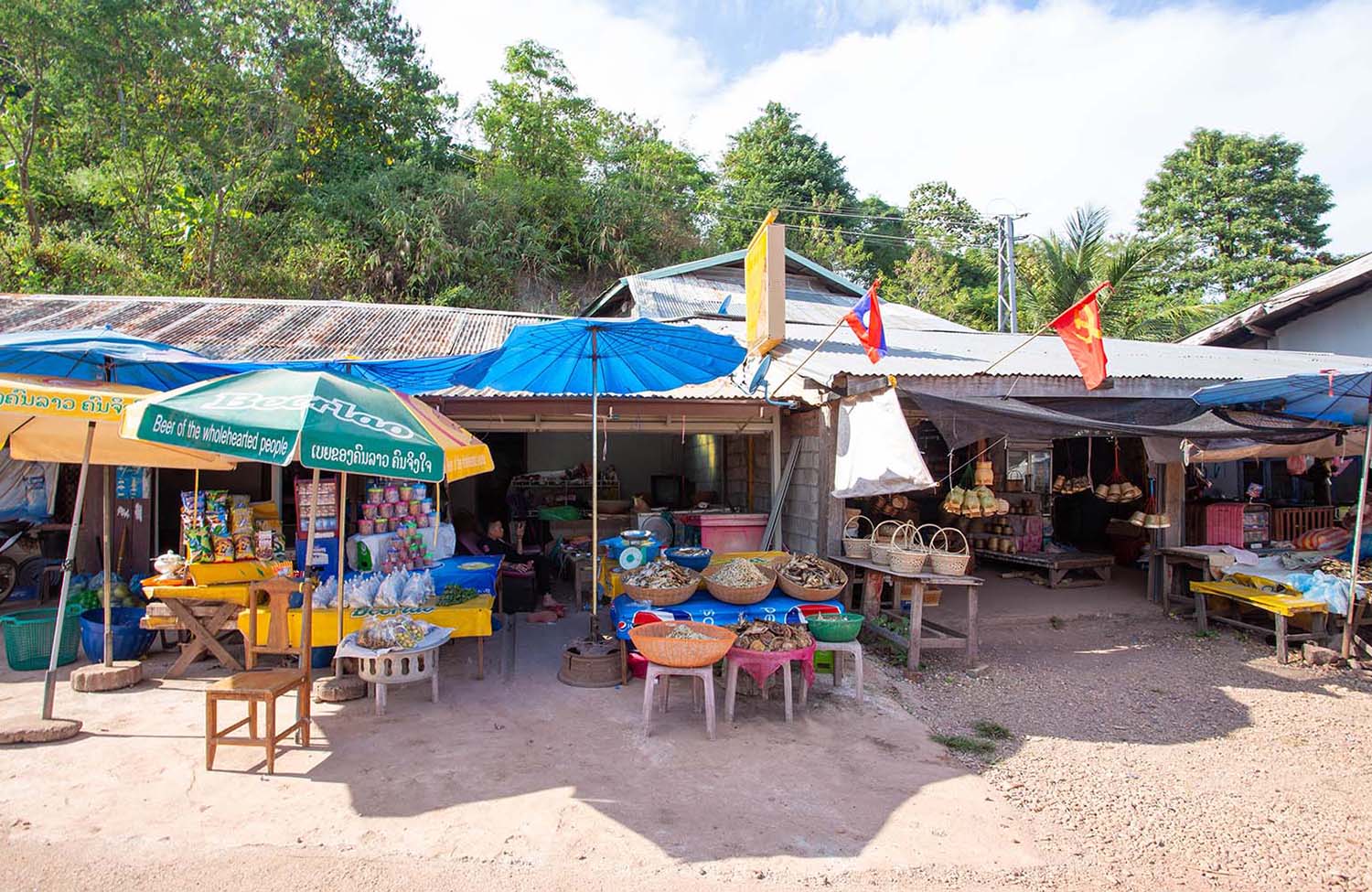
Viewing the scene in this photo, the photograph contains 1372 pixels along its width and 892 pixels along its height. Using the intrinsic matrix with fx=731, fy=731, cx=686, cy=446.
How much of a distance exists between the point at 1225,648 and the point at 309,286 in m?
19.5

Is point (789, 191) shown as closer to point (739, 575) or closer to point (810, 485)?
point (810, 485)

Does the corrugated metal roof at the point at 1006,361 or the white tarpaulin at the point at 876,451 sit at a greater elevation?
the corrugated metal roof at the point at 1006,361

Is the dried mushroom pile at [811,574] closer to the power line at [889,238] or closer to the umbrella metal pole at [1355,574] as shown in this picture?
the umbrella metal pole at [1355,574]

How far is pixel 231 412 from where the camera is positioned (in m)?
3.86

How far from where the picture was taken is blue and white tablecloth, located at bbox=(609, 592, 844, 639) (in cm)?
559

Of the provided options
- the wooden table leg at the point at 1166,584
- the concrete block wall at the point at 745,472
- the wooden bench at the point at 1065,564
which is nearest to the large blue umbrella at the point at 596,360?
the concrete block wall at the point at 745,472

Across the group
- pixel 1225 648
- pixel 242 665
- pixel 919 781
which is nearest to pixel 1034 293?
pixel 1225 648

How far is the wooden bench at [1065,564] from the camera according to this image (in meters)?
9.01

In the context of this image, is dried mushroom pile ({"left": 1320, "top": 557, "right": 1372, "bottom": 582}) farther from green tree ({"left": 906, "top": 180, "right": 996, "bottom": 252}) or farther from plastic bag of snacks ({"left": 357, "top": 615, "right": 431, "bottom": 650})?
green tree ({"left": 906, "top": 180, "right": 996, "bottom": 252})

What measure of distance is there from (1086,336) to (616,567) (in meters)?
4.43

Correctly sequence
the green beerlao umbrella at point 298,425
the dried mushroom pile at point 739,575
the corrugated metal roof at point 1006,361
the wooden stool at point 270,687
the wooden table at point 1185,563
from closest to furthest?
the green beerlao umbrella at point 298,425, the wooden stool at point 270,687, the dried mushroom pile at point 739,575, the wooden table at point 1185,563, the corrugated metal roof at point 1006,361

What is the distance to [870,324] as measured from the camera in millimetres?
6562

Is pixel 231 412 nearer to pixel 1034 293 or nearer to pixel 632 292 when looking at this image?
pixel 632 292

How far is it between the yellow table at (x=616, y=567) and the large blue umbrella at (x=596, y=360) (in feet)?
1.33
